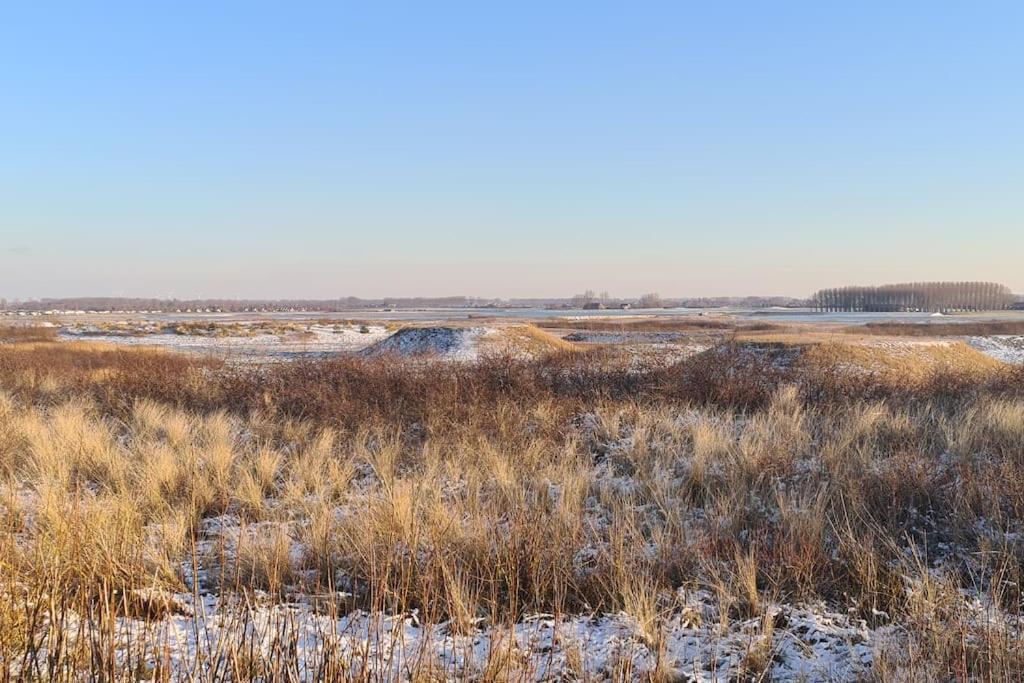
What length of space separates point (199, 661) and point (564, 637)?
169 centimetres

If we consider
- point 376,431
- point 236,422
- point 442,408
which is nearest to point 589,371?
point 442,408

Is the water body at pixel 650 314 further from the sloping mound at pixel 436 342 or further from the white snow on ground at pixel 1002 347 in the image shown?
the sloping mound at pixel 436 342

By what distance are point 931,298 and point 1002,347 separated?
12322cm

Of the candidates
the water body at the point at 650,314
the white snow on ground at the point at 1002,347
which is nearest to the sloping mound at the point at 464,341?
the white snow on ground at the point at 1002,347

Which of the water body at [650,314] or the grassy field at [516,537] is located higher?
the water body at [650,314]

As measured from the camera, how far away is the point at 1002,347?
31234mm

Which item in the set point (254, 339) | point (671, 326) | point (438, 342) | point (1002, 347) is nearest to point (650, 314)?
point (671, 326)

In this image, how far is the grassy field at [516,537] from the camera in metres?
3.01

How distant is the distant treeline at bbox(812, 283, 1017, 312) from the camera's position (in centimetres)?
13375

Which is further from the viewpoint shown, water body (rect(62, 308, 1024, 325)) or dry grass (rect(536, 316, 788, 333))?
water body (rect(62, 308, 1024, 325))

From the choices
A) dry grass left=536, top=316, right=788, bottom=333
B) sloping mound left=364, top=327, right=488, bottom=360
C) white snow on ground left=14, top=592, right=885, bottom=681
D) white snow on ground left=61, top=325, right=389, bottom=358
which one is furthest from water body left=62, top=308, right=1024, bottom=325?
white snow on ground left=14, top=592, right=885, bottom=681

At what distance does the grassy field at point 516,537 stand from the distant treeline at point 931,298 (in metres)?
140

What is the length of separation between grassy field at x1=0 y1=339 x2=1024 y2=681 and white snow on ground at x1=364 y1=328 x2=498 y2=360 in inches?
535

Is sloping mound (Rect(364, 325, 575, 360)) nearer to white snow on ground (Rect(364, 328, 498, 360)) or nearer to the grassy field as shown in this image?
white snow on ground (Rect(364, 328, 498, 360))
